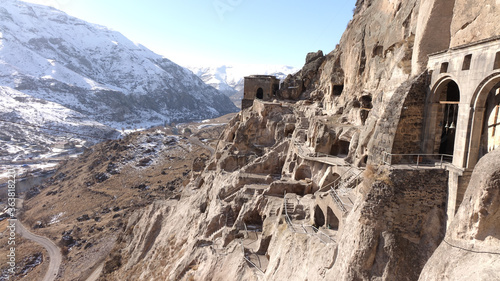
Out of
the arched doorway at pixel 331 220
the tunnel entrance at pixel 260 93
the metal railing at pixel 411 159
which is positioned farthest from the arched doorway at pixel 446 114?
the tunnel entrance at pixel 260 93

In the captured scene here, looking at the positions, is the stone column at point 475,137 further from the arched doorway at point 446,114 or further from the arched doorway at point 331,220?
the arched doorway at point 331,220

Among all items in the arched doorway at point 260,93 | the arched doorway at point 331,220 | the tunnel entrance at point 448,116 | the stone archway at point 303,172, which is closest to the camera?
the tunnel entrance at point 448,116

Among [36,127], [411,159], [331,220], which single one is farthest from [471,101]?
[36,127]

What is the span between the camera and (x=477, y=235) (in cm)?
698

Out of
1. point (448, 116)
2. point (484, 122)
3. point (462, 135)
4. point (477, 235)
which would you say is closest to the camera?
point (477, 235)

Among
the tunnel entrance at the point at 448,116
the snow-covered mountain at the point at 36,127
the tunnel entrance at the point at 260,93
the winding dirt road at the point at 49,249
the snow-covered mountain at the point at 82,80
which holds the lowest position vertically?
the winding dirt road at the point at 49,249

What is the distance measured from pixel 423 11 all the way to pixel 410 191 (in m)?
9.64

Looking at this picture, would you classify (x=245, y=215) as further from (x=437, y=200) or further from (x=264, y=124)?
(x=264, y=124)

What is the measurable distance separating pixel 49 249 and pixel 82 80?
146 meters

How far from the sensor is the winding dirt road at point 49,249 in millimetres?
30611

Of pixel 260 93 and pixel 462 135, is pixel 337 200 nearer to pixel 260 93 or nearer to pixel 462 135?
pixel 462 135

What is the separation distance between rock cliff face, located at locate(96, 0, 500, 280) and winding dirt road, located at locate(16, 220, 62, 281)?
8854 mm

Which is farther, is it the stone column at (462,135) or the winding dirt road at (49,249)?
the winding dirt road at (49,249)

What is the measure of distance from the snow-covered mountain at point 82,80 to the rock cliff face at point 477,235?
→ 139m
